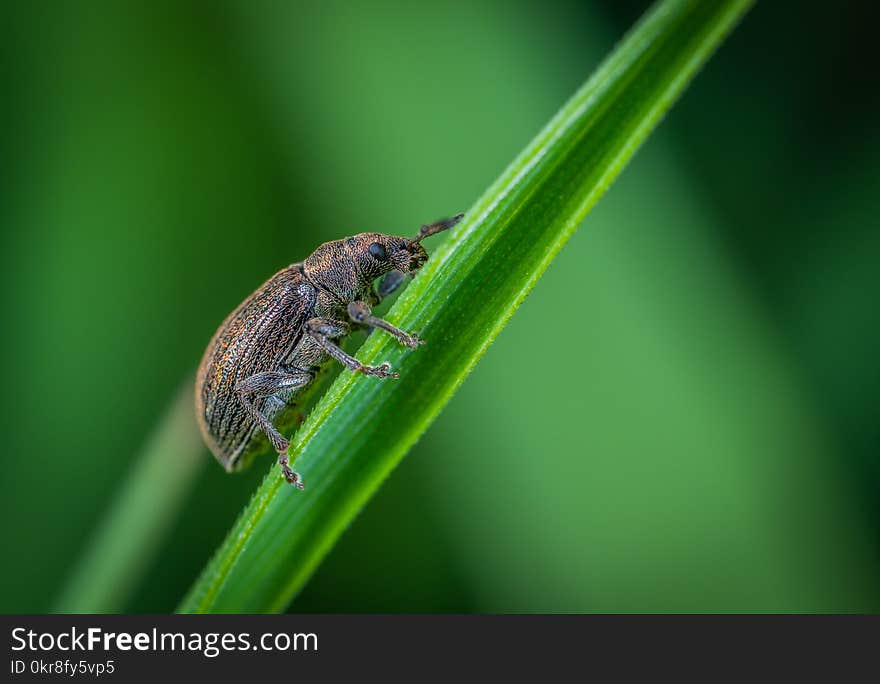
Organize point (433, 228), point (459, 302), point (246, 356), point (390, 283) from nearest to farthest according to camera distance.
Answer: point (459, 302)
point (433, 228)
point (246, 356)
point (390, 283)

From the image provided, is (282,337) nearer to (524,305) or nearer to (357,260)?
(357,260)

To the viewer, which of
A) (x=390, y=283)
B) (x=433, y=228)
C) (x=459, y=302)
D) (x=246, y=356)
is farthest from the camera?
(x=390, y=283)

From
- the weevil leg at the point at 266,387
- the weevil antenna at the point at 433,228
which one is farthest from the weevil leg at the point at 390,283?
the weevil leg at the point at 266,387

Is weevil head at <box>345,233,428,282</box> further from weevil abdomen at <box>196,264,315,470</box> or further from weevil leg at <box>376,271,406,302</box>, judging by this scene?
weevil abdomen at <box>196,264,315,470</box>

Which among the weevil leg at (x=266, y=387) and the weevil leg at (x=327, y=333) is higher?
the weevil leg at (x=327, y=333)

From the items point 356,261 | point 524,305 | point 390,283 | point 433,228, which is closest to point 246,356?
point 356,261

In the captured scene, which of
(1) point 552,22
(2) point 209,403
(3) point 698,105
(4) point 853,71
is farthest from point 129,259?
(4) point 853,71

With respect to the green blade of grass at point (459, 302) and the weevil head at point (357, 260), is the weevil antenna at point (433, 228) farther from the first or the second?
the green blade of grass at point (459, 302)

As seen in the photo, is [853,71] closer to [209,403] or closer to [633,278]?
[633,278]
